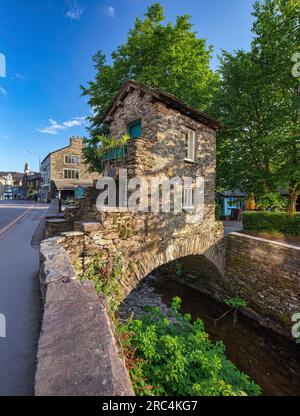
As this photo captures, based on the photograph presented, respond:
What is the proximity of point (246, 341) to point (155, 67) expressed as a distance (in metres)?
14.4

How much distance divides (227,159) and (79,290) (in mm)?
11991

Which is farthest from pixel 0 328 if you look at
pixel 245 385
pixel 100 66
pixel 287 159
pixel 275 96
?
pixel 100 66

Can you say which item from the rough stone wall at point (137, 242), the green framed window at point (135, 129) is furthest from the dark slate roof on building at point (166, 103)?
the rough stone wall at point (137, 242)

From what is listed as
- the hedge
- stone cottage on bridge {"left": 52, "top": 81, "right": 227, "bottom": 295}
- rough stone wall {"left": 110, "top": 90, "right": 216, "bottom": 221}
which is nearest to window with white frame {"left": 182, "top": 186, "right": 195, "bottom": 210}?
stone cottage on bridge {"left": 52, "top": 81, "right": 227, "bottom": 295}

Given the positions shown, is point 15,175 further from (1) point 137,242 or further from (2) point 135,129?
(1) point 137,242

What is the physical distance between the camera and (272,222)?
10711mm

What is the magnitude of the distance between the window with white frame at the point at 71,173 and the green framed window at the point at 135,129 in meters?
29.5

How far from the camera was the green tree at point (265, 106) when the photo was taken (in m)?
9.65

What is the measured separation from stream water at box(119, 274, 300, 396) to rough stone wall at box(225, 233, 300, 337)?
71 cm

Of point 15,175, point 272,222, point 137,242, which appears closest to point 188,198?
point 137,242

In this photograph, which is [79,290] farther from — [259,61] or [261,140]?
[259,61]

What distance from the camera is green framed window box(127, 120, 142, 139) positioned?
30.9 ft

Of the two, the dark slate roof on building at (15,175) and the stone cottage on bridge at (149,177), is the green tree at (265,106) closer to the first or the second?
the stone cottage on bridge at (149,177)

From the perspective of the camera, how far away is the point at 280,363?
6.85m
